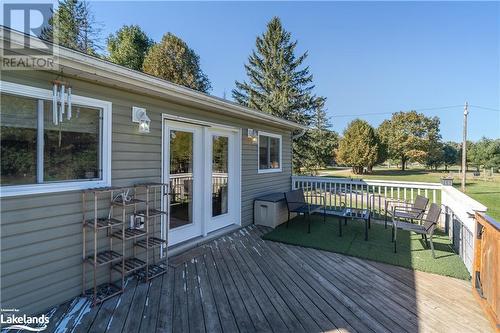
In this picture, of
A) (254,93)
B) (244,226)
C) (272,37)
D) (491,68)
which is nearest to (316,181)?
(244,226)

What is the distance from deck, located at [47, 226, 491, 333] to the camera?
86.5 inches

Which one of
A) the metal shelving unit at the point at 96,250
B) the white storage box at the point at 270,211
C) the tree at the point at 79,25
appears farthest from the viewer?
the tree at the point at 79,25

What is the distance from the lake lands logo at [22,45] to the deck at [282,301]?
231 cm

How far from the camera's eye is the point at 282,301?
2594 millimetres

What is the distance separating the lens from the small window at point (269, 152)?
20.3 feet

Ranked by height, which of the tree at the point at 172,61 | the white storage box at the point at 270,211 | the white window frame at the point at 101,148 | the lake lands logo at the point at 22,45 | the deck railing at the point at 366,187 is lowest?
the white storage box at the point at 270,211

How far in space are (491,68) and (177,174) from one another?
19.5 m

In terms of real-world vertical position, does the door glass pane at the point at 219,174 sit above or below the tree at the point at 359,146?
below

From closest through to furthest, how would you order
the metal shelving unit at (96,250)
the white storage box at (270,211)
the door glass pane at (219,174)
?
the metal shelving unit at (96,250)
the door glass pane at (219,174)
the white storage box at (270,211)

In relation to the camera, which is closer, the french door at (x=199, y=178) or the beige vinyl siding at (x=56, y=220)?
the beige vinyl siding at (x=56, y=220)

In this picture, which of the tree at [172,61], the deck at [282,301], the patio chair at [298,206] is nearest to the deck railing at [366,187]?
the patio chair at [298,206]

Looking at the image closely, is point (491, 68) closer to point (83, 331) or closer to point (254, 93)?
point (254, 93)

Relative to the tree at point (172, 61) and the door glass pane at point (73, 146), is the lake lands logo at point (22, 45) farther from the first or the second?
the tree at point (172, 61)

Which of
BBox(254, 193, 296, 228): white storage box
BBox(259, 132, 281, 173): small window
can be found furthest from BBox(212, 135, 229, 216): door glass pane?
BBox(259, 132, 281, 173): small window
